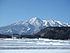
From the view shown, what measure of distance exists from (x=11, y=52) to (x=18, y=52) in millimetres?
649

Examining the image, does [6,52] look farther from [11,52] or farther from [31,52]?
[31,52]

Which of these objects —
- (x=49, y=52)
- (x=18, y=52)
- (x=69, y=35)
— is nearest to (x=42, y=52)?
(x=49, y=52)

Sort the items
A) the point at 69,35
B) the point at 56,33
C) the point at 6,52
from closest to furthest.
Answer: the point at 6,52
the point at 69,35
the point at 56,33

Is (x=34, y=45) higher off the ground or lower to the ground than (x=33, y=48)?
higher

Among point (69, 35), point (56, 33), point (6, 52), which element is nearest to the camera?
point (6, 52)

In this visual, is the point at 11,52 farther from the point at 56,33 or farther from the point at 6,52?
the point at 56,33

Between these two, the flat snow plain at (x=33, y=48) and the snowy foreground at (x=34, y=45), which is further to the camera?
the snowy foreground at (x=34, y=45)

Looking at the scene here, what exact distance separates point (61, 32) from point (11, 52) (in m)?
62.7

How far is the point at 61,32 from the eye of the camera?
8538cm

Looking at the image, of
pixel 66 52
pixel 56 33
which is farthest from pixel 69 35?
pixel 66 52

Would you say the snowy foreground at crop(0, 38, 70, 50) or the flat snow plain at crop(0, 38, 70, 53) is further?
the snowy foreground at crop(0, 38, 70, 50)

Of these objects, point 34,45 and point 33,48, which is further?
point 34,45

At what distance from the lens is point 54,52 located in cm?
2420

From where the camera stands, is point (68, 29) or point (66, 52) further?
point (68, 29)
